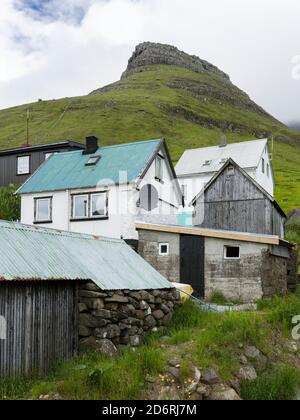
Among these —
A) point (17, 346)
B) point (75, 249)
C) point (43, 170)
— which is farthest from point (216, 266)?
point (43, 170)

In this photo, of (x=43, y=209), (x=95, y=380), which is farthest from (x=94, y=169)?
(x=95, y=380)

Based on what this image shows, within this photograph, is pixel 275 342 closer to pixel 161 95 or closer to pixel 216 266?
pixel 216 266

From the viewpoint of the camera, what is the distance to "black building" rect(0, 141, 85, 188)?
129 ft

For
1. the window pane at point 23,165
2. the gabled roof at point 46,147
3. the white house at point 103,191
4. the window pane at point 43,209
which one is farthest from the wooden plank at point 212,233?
the window pane at point 23,165

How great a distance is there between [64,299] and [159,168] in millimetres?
20321

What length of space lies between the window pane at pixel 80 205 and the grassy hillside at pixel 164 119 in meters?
39.6

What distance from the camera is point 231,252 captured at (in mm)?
22453

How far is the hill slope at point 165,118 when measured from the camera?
10094 centimetres

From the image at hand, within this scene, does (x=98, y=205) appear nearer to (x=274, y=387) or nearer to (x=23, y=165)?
(x=23, y=165)

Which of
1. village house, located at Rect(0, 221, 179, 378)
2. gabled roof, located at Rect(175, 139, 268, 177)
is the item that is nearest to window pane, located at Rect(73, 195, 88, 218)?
village house, located at Rect(0, 221, 179, 378)

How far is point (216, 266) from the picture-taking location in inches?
876

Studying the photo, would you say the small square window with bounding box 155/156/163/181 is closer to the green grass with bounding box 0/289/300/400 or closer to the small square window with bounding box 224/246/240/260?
the small square window with bounding box 224/246/240/260

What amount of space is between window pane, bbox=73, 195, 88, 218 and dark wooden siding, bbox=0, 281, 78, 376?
56.2ft

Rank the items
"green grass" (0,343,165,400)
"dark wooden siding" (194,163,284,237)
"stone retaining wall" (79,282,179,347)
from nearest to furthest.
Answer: "green grass" (0,343,165,400)
"stone retaining wall" (79,282,179,347)
"dark wooden siding" (194,163,284,237)
